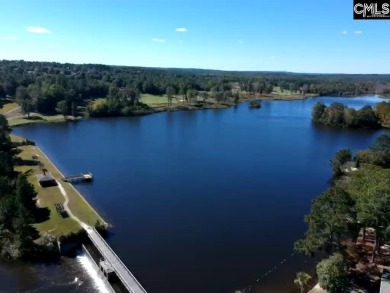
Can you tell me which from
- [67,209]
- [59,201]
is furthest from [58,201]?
[67,209]

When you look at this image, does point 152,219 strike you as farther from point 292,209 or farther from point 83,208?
point 292,209

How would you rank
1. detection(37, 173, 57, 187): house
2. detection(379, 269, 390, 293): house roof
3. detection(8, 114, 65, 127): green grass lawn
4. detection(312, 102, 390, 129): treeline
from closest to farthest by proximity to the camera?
detection(379, 269, 390, 293): house roof < detection(37, 173, 57, 187): house < detection(8, 114, 65, 127): green grass lawn < detection(312, 102, 390, 129): treeline

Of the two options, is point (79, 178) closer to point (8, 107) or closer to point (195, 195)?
point (195, 195)

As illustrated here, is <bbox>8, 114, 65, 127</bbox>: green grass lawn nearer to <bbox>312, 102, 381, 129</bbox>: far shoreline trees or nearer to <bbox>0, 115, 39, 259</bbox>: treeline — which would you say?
<bbox>0, 115, 39, 259</bbox>: treeline

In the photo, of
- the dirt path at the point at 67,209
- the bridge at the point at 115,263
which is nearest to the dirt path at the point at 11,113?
the dirt path at the point at 67,209

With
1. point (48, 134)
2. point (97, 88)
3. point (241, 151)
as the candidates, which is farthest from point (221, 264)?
point (97, 88)

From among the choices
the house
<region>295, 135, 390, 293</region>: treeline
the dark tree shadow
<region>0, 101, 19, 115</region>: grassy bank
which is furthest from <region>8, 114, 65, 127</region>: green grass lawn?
<region>295, 135, 390, 293</region>: treeline

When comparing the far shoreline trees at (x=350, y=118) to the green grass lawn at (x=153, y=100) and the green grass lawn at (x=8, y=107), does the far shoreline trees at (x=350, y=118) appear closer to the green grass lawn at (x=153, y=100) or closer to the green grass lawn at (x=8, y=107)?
the green grass lawn at (x=153, y=100)
